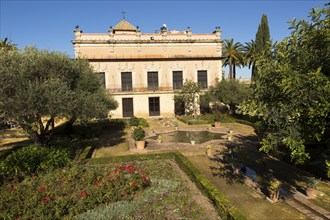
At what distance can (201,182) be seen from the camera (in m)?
9.16

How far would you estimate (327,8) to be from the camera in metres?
6.41

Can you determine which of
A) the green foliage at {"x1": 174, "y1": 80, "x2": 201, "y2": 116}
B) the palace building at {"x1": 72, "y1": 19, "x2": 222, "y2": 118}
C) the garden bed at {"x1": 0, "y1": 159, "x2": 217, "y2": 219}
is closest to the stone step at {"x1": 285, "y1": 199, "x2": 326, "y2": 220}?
the garden bed at {"x1": 0, "y1": 159, "x2": 217, "y2": 219}

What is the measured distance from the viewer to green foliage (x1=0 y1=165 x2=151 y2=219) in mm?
7531

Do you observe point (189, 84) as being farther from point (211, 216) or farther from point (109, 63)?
point (211, 216)

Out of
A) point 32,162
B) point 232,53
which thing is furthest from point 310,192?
point 232,53

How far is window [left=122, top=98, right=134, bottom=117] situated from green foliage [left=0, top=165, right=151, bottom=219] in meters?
22.3

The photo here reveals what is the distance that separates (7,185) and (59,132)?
11804mm

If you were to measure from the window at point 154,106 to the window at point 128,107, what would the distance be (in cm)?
284

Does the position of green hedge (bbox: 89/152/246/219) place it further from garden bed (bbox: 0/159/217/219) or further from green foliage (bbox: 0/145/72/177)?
green foliage (bbox: 0/145/72/177)

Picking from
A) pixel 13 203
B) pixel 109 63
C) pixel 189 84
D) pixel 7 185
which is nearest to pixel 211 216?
pixel 13 203

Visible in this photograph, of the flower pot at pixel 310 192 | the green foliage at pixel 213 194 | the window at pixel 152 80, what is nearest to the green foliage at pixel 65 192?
the green foliage at pixel 213 194

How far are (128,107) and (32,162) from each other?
22433mm

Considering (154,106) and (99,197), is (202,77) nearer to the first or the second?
(154,106)

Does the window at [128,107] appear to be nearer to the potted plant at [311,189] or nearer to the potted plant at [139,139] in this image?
the potted plant at [139,139]
